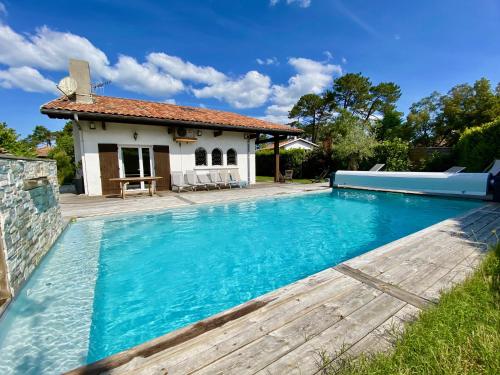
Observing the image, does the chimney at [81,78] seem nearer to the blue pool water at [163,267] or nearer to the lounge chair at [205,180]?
the lounge chair at [205,180]

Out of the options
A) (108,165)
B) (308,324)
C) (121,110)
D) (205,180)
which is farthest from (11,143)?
(308,324)

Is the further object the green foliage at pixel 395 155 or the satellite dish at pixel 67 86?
the green foliage at pixel 395 155

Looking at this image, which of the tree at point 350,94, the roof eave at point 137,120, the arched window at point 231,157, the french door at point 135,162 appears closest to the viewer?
the roof eave at point 137,120

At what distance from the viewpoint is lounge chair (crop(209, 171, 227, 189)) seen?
1188 centimetres

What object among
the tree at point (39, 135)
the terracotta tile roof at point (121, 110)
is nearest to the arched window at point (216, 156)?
the terracotta tile roof at point (121, 110)

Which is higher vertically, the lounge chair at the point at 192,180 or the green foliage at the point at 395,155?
the green foliage at the point at 395,155

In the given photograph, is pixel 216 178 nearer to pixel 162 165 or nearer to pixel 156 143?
pixel 162 165

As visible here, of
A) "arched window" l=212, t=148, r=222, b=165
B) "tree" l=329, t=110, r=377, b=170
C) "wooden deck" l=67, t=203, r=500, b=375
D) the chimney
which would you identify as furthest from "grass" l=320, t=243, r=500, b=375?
"tree" l=329, t=110, r=377, b=170

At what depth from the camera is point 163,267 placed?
165 inches

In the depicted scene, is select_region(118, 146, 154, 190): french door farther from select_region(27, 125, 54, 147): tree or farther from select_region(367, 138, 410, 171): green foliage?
select_region(27, 125, 54, 147): tree

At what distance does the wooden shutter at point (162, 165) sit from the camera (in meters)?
11.1

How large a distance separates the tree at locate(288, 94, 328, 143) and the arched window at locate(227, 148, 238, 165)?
883 inches

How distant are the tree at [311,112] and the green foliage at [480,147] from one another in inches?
841

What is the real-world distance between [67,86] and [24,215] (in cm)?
885
